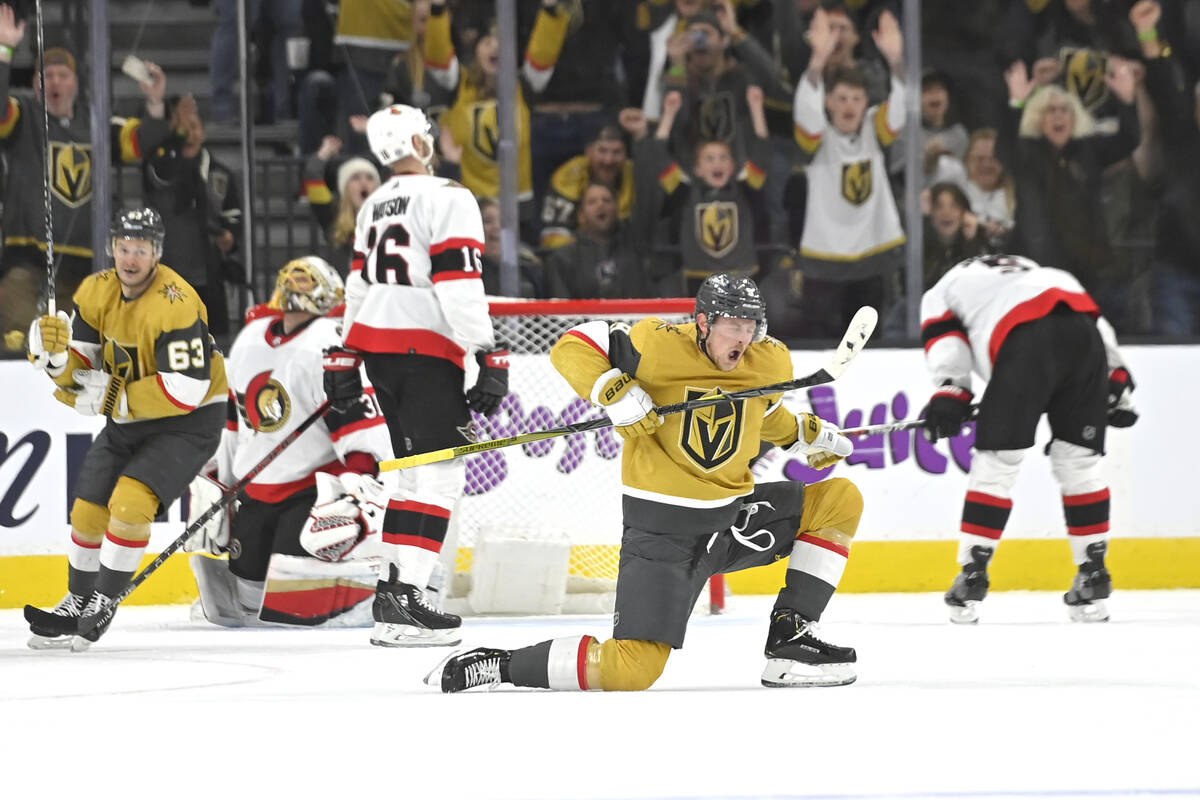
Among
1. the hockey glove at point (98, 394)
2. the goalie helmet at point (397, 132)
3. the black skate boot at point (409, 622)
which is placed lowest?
the black skate boot at point (409, 622)

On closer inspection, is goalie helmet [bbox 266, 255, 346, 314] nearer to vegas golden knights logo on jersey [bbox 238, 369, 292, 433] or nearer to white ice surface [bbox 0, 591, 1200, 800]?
vegas golden knights logo on jersey [bbox 238, 369, 292, 433]

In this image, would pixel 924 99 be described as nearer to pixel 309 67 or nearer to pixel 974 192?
pixel 974 192

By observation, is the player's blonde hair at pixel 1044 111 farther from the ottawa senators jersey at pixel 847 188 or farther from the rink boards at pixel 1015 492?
the rink boards at pixel 1015 492

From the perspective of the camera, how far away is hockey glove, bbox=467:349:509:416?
160 inches

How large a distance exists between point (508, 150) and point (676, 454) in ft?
9.52

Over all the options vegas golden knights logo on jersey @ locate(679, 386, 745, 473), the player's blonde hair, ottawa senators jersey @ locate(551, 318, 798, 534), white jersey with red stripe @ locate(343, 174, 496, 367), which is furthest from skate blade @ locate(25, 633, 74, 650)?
the player's blonde hair

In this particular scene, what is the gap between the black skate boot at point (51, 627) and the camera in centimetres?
415

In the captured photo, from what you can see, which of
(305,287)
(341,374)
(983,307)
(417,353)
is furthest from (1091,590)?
(305,287)

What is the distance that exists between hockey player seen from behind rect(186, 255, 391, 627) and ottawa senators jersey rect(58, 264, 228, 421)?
59 cm

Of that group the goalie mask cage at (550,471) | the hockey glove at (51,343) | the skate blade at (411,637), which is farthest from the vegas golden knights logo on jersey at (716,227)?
the hockey glove at (51,343)

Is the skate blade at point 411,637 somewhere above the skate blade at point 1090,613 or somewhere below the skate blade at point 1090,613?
above

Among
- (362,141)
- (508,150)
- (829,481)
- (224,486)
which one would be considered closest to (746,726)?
(829,481)

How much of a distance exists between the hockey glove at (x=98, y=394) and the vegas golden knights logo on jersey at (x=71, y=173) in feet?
6.97

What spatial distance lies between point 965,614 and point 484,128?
308cm
